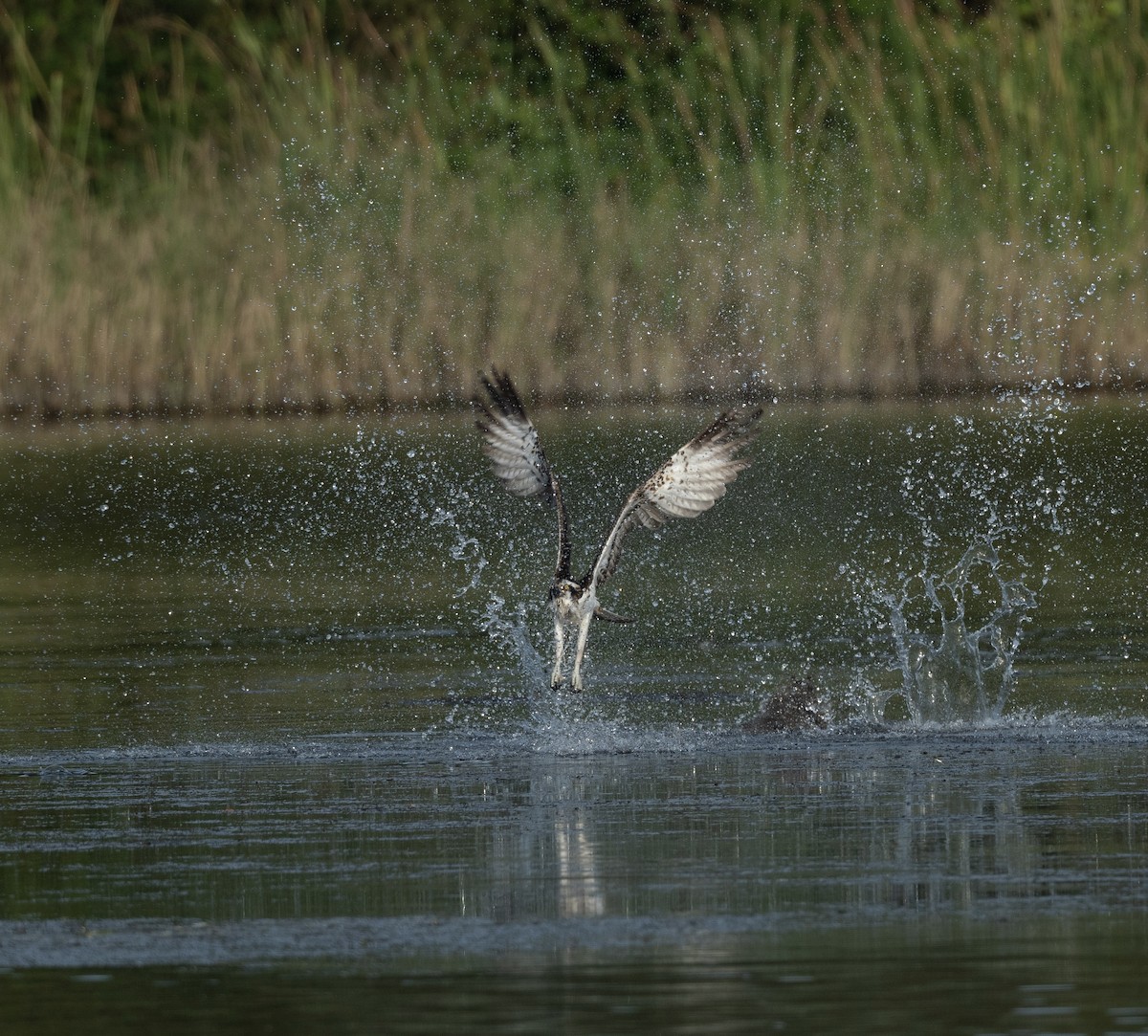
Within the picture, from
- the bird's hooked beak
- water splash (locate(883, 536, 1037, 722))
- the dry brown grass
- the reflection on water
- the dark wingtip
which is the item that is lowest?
the reflection on water

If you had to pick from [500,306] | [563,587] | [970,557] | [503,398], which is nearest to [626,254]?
[500,306]

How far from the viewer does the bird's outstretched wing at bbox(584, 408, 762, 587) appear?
11.6 metres

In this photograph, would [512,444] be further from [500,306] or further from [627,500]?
[500,306]

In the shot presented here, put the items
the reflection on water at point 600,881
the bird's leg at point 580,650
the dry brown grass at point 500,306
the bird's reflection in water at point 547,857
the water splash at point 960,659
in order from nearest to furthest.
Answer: the reflection on water at point 600,881 → the bird's reflection in water at point 547,857 → the water splash at point 960,659 → the bird's leg at point 580,650 → the dry brown grass at point 500,306

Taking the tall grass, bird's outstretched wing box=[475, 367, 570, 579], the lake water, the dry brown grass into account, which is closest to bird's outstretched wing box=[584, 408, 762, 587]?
bird's outstretched wing box=[475, 367, 570, 579]

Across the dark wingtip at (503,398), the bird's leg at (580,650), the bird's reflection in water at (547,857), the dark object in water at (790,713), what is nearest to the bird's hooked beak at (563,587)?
the bird's leg at (580,650)

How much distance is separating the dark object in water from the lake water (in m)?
0.09

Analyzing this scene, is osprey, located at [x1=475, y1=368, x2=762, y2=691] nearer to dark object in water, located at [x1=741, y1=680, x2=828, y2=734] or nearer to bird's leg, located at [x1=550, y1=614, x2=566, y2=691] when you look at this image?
bird's leg, located at [x1=550, y1=614, x2=566, y2=691]

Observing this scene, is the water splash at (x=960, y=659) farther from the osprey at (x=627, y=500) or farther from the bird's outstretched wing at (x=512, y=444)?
the bird's outstretched wing at (x=512, y=444)

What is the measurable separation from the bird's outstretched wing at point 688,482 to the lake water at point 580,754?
0.65 metres

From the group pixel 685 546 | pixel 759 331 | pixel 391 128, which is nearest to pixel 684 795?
pixel 685 546

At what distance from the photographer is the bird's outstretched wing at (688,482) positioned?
11609 millimetres

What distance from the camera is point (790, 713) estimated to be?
1086cm

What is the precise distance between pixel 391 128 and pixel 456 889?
59.7 ft
